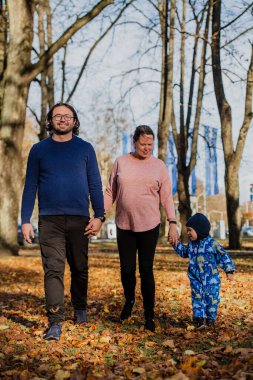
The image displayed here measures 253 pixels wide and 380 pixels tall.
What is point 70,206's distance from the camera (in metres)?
6.22

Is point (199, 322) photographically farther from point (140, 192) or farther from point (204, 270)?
point (140, 192)

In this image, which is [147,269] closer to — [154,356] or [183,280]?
[154,356]

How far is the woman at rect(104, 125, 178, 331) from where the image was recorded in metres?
6.58

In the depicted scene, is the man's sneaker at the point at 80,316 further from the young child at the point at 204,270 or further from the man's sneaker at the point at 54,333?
the young child at the point at 204,270

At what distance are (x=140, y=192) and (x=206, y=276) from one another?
1.09 meters

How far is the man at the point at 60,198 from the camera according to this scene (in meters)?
6.18

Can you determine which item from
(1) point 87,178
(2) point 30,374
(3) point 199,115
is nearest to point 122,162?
(1) point 87,178

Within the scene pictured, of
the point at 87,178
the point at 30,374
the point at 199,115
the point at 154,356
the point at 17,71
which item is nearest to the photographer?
the point at 30,374

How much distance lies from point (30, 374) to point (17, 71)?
14.3m

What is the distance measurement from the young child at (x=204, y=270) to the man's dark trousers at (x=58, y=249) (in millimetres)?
1152

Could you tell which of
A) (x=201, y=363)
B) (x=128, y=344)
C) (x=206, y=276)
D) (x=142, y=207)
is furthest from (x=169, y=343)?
(x=142, y=207)

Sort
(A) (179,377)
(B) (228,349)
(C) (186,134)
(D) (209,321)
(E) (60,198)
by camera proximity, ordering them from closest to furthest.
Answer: (A) (179,377) < (B) (228,349) < (E) (60,198) < (D) (209,321) < (C) (186,134)

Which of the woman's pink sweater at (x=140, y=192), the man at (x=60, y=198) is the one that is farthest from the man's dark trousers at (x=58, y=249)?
the woman's pink sweater at (x=140, y=192)

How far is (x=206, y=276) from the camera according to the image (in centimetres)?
661
